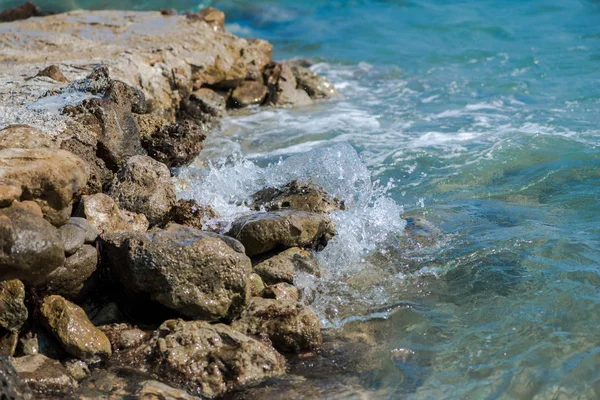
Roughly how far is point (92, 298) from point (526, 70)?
1074 cm

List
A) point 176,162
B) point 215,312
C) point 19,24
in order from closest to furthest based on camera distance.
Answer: point 215,312
point 176,162
point 19,24

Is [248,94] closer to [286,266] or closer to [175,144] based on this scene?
[175,144]

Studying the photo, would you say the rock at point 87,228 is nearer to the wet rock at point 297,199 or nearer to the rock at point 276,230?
the rock at point 276,230

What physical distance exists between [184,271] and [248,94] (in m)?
6.94

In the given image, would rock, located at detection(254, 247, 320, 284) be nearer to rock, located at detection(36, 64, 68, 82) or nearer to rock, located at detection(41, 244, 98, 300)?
rock, located at detection(41, 244, 98, 300)

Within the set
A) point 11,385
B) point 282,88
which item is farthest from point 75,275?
point 282,88

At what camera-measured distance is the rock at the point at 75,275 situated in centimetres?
460

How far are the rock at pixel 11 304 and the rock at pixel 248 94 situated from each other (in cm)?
716

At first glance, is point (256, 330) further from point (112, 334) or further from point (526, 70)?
point (526, 70)

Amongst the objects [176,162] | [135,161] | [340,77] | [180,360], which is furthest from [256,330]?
[340,77]

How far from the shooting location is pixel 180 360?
14.5 ft

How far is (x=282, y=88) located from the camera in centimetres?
1157

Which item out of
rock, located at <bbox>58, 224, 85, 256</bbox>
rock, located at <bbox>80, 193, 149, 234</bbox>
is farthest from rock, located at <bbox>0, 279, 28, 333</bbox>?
rock, located at <bbox>80, 193, 149, 234</bbox>

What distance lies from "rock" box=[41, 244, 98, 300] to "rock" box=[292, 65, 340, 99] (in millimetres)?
7736
